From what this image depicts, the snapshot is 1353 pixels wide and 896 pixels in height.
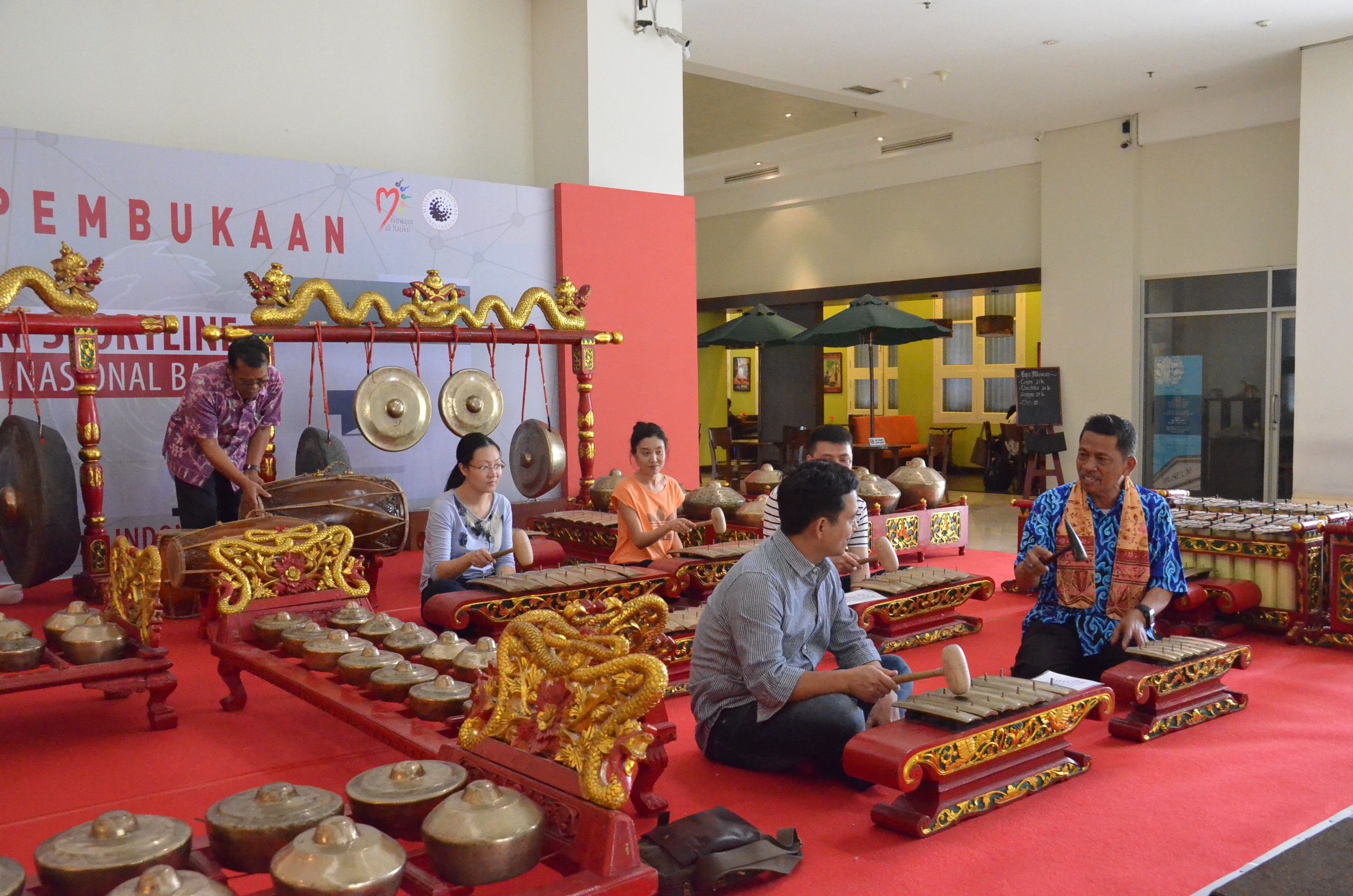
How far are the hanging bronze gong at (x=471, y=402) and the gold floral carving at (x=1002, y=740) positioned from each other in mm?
3636

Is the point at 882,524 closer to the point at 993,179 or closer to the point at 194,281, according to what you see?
the point at 194,281

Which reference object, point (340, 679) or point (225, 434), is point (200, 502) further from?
point (340, 679)

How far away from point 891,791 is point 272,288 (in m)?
3.67

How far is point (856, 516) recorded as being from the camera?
3627 millimetres

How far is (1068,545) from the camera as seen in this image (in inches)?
126

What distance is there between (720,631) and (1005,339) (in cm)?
1207

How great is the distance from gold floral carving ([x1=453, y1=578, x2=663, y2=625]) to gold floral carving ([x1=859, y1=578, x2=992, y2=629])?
34.0 inches

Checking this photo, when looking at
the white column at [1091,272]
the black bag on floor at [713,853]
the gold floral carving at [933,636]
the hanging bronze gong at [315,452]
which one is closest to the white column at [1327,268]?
the white column at [1091,272]

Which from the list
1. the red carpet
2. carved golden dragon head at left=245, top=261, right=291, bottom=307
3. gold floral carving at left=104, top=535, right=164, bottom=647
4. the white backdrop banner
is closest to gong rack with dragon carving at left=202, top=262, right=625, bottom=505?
carved golden dragon head at left=245, top=261, right=291, bottom=307

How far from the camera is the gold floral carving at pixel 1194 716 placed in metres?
2.94

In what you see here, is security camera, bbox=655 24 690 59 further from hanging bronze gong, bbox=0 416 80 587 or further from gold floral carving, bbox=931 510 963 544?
hanging bronze gong, bbox=0 416 80 587

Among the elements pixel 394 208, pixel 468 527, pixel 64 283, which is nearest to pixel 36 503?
pixel 64 283

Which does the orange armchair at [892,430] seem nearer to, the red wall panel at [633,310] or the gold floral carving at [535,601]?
the red wall panel at [633,310]

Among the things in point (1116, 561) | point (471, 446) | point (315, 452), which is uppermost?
point (471, 446)
